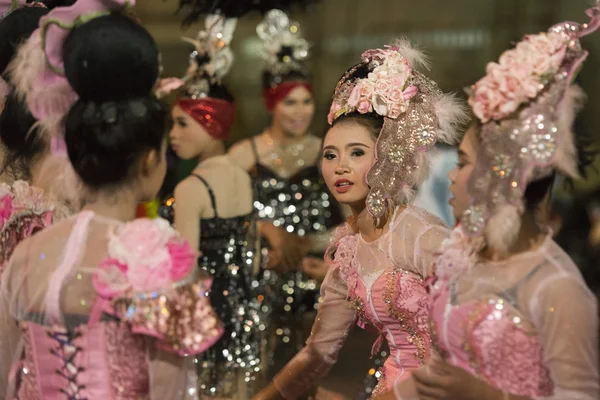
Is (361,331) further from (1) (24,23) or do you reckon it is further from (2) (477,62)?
(1) (24,23)

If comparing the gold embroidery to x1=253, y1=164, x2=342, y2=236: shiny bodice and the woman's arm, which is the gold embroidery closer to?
the woman's arm

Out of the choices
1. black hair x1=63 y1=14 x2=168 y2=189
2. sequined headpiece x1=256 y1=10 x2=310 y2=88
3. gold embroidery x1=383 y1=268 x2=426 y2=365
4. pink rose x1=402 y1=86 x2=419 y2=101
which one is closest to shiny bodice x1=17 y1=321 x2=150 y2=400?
black hair x1=63 y1=14 x2=168 y2=189

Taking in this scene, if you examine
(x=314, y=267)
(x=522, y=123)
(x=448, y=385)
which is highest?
(x=522, y=123)

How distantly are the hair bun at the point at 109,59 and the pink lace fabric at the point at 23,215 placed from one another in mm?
832

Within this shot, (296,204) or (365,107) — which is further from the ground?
(365,107)

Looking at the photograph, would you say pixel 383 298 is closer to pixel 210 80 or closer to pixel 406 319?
pixel 406 319

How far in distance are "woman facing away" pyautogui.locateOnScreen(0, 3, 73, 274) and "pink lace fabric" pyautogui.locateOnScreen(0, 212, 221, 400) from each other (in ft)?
2.20

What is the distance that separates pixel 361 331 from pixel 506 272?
3614 mm

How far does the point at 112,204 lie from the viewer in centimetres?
222

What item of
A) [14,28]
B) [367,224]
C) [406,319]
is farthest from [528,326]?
[14,28]

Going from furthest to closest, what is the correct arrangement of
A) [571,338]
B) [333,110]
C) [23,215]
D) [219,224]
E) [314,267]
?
1. [314,267]
2. [219,224]
3. [333,110]
4. [23,215]
5. [571,338]

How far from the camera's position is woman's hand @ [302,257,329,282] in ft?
17.9

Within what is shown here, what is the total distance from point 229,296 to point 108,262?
2312 mm

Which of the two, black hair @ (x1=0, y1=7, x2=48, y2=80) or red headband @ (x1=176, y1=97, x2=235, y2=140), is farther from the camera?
red headband @ (x1=176, y1=97, x2=235, y2=140)
